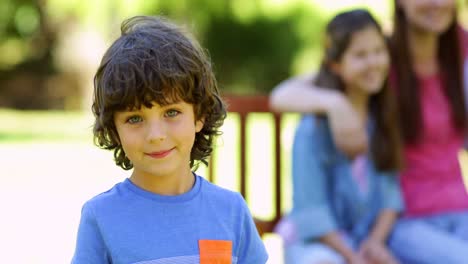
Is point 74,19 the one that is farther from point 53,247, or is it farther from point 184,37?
point 184,37

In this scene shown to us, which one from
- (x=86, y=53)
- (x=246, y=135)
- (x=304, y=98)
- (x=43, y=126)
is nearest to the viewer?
(x=304, y=98)

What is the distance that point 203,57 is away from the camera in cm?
247

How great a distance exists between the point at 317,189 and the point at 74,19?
1378 cm

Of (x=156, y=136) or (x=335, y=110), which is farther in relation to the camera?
(x=335, y=110)

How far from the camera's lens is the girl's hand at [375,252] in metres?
3.70

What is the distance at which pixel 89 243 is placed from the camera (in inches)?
90.8

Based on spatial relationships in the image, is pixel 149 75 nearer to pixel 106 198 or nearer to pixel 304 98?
pixel 106 198

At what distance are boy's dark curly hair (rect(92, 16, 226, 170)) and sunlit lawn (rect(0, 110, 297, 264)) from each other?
0.50 m

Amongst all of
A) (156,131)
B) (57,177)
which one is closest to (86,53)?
(57,177)

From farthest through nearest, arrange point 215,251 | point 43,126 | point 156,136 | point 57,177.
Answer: point 43,126
point 57,177
point 215,251
point 156,136

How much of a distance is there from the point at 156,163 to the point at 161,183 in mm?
85

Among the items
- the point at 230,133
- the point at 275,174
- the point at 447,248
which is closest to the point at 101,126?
the point at 447,248

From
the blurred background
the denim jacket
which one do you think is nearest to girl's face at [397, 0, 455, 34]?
the denim jacket

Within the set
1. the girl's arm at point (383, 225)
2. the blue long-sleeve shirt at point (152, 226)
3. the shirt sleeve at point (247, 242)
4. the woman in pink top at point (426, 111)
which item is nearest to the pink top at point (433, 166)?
the woman in pink top at point (426, 111)
